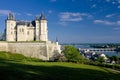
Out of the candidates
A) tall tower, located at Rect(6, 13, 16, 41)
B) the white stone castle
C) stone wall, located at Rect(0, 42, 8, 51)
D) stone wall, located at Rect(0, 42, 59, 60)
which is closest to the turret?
the white stone castle

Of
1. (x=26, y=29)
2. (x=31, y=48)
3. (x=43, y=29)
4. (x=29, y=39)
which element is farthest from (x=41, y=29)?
(x=31, y=48)

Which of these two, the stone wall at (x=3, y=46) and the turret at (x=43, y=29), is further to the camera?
the turret at (x=43, y=29)

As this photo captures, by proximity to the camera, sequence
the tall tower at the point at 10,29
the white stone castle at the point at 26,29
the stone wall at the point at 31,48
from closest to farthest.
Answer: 1. the stone wall at the point at 31,48
2. the tall tower at the point at 10,29
3. the white stone castle at the point at 26,29

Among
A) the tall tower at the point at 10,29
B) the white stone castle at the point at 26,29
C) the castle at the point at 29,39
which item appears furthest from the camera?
the white stone castle at the point at 26,29

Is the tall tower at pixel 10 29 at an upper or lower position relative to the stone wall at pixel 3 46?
upper

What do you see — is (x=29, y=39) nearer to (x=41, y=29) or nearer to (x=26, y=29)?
(x=26, y=29)

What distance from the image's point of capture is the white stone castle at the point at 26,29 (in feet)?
208

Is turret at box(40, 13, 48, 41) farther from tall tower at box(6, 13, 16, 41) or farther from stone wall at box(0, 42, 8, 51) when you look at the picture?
stone wall at box(0, 42, 8, 51)

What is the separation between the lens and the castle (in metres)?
57.8

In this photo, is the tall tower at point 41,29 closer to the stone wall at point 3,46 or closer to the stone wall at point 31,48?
the stone wall at point 31,48

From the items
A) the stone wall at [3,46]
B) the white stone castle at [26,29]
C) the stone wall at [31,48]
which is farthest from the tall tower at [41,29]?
the stone wall at [3,46]

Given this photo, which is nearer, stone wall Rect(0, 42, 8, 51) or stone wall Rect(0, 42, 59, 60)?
stone wall Rect(0, 42, 8, 51)

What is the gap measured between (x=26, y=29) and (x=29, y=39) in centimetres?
288

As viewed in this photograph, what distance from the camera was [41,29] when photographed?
64.8 meters
